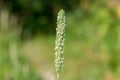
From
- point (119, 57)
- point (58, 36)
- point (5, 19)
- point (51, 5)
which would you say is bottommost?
point (58, 36)

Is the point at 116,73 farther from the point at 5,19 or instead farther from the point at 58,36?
the point at 58,36

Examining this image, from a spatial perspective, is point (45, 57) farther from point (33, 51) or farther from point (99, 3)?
point (99, 3)

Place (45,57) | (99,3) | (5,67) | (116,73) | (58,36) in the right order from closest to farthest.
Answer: (58,36)
(5,67)
(116,73)
(45,57)
(99,3)

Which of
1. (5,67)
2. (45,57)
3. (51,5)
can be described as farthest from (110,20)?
(5,67)

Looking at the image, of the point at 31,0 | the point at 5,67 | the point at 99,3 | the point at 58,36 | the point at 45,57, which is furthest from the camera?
the point at 31,0

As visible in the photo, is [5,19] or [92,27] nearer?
[5,19]

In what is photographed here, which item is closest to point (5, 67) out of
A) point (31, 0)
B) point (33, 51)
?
point (33, 51)

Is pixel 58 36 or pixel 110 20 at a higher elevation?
pixel 110 20
